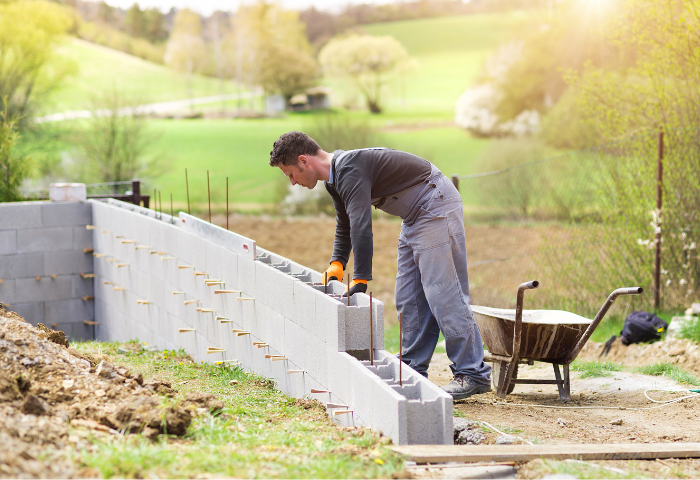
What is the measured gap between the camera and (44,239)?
8648 mm

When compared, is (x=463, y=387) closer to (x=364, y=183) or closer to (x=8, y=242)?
(x=364, y=183)

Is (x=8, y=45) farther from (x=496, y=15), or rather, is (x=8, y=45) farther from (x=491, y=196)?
(x=496, y=15)

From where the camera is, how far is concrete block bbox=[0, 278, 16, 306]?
8.51m

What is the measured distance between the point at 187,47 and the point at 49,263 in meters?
40.3

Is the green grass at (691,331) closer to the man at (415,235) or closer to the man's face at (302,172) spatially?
the man at (415,235)

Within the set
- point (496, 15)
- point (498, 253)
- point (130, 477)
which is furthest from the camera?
point (496, 15)

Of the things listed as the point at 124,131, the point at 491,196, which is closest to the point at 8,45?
the point at 124,131

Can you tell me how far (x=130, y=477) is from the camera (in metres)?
2.49

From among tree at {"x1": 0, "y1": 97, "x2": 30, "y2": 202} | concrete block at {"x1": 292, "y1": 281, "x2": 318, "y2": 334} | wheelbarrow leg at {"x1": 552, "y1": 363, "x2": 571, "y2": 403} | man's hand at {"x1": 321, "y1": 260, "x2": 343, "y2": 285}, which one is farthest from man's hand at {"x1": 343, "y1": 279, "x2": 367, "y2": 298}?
tree at {"x1": 0, "y1": 97, "x2": 30, "y2": 202}

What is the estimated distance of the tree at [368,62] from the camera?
40000 millimetres

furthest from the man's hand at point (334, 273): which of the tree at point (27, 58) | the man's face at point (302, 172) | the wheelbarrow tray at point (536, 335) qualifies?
the tree at point (27, 58)

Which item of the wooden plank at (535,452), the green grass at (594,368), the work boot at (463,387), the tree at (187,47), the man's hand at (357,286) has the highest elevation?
the tree at (187,47)

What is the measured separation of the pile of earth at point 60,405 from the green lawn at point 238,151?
2048cm

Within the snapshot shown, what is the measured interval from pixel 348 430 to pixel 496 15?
157ft
